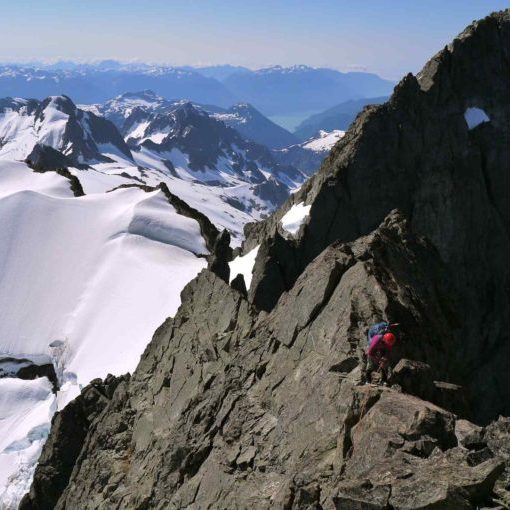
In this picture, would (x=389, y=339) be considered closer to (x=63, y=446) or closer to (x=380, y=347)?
(x=380, y=347)

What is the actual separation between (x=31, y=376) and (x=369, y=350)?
45.4 metres

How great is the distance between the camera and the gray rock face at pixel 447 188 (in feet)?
153

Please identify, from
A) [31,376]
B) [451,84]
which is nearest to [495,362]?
[451,84]

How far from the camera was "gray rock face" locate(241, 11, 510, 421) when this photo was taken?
46.6 meters

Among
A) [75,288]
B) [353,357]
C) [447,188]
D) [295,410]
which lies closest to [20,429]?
[75,288]

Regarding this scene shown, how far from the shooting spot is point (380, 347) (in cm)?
1622

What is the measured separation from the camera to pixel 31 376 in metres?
53.8

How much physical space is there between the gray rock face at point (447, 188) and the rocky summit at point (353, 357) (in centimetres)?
14

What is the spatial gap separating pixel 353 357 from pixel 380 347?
6.15ft

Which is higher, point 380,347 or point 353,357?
point 380,347

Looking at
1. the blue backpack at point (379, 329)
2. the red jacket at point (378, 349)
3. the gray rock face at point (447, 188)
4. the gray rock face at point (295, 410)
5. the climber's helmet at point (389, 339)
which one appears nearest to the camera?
the gray rock face at point (295, 410)

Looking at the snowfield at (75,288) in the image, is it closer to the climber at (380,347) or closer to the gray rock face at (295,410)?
the gray rock face at (295,410)

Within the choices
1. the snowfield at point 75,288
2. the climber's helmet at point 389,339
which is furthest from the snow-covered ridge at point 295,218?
the climber's helmet at point 389,339

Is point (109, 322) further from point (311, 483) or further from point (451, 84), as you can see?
point (311, 483)
